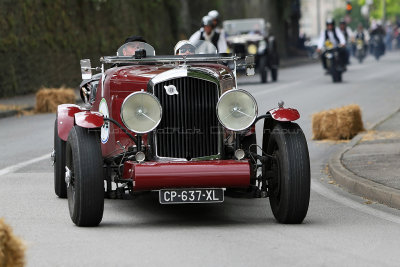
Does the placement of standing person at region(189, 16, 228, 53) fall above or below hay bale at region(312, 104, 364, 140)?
above

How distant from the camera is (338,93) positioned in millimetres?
27109

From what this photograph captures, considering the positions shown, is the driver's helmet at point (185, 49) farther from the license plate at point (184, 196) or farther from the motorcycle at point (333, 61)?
the motorcycle at point (333, 61)

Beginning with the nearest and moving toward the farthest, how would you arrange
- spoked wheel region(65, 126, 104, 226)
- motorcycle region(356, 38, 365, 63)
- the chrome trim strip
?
spoked wheel region(65, 126, 104, 226) < the chrome trim strip < motorcycle region(356, 38, 365, 63)

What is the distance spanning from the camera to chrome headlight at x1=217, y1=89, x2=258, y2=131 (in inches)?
353

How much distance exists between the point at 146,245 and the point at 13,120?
15.1 meters

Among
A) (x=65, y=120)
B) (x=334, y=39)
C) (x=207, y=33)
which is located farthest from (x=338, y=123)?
(x=334, y=39)

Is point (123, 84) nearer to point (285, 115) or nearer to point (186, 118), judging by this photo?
point (186, 118)

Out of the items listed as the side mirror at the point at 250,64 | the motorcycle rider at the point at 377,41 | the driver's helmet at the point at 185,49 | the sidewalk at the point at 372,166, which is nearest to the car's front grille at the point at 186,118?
the side mirror at the point at 250,64

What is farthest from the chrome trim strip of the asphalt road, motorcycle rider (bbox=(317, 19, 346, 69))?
motorcycle rider (bbox=(317, 19, 346, 69))

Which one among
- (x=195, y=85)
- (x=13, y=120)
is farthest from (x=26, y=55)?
(x=195, y=85)

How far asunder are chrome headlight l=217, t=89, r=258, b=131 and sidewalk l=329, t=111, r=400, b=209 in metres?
1.79

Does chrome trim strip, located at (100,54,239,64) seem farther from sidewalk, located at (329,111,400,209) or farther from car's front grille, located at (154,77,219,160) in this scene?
sidewalk, located at (329,111,400,209)

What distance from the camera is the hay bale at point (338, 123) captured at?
16547 millimetres

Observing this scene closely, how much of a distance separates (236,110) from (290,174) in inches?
27.6
